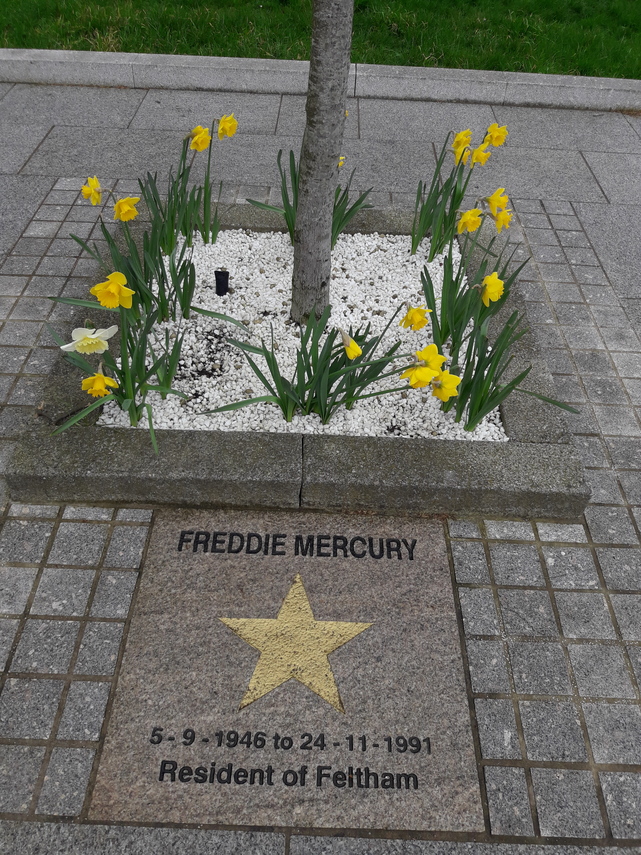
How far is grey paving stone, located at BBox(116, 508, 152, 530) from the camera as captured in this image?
2592 mm

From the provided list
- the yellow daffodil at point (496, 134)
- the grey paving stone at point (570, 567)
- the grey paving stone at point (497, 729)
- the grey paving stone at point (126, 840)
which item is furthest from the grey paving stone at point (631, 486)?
the yellow daffodil at point (496, 134)

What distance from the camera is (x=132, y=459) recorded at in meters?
2.56

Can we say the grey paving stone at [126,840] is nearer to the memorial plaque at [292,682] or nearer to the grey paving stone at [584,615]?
the memorial plaque at [292,682]

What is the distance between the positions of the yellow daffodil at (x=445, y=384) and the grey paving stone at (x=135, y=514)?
120cm

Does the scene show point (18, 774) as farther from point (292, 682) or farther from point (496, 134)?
point (496, 134)

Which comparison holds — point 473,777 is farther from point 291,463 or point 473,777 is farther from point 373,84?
point 373,84

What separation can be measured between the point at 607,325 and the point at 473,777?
2.59 metres

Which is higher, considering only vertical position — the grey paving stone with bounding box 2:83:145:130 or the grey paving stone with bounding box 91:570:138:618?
the grey paving stone with bounding box 2:83:145:130

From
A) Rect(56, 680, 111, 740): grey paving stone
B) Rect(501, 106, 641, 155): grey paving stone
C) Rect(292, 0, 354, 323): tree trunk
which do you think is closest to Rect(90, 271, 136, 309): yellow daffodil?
Rect(292, 0, 354, 323): tree trunk

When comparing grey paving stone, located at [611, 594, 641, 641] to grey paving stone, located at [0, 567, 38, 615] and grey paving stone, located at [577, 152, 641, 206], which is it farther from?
grey paving stone, located at [577, 152, 641, 206]

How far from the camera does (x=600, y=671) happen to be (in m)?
2.25

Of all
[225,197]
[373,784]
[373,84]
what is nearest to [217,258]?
[225,197]

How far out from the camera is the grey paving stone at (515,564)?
247 cm

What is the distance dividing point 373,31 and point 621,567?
239 inches
